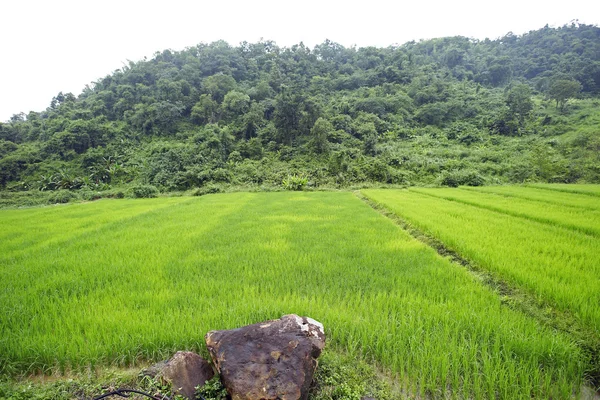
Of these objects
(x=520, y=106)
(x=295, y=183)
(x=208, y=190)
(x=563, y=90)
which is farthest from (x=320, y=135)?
(x=563, y=90)

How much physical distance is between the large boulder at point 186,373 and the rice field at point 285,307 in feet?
1.14

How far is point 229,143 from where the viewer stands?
82.4ft

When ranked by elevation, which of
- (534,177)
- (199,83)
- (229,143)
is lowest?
(534,177)

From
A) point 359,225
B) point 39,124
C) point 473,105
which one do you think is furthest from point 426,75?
point 39,124

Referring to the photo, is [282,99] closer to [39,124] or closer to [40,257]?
[40,257]

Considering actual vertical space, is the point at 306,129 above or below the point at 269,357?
above

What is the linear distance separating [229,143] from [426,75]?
109 ft

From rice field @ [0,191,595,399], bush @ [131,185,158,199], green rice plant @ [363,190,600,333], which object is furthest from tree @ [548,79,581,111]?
bush @ [131,185,158,199]

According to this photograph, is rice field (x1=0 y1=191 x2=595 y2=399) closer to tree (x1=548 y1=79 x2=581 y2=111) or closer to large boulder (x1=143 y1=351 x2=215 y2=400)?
large boulder (x1=143 y1=351 x2=215 y2=400)

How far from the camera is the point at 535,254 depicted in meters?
3.90

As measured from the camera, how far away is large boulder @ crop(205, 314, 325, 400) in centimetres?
157

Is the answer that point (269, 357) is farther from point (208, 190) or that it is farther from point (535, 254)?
point (208, 190)

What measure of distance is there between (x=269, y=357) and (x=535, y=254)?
4.12 m

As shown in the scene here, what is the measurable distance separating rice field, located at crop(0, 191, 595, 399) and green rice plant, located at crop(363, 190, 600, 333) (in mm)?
304
